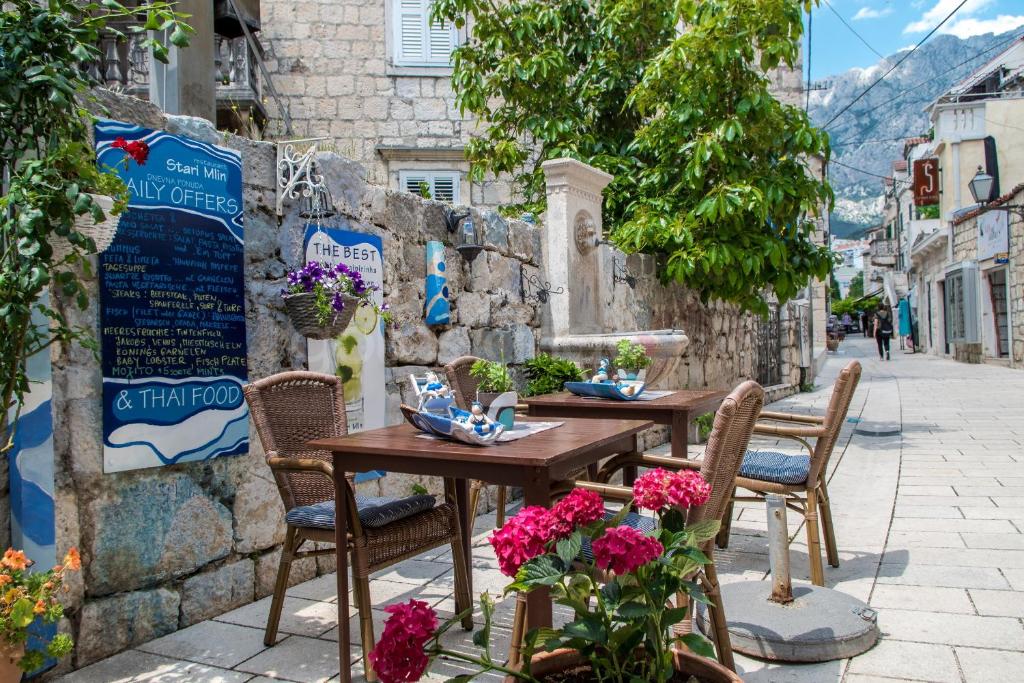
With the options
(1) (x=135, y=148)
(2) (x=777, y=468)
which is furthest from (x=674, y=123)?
(1) (x=135, y=148)

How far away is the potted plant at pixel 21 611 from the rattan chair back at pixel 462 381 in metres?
1.80

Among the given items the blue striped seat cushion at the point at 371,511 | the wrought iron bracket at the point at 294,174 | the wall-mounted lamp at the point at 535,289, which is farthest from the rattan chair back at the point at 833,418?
the wall-mounted lamp at the point at 535,289

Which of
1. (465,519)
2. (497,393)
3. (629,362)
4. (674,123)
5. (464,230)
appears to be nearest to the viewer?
(497,393)

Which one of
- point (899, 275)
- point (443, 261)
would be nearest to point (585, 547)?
point (443, 261)

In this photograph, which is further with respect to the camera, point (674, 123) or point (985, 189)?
point (985, 189)

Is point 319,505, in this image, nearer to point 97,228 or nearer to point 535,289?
point 97,228

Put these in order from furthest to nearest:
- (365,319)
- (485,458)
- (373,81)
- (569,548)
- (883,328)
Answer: (883,328), (373,81), (365,319), (485,458), (569,548)

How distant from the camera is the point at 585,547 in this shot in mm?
2250

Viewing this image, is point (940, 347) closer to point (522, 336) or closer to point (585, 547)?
point (522, 336)

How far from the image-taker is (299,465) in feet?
8.48

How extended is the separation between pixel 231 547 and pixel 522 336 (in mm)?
2750

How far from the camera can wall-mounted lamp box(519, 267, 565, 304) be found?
5500mm

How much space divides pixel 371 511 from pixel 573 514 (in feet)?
4.40

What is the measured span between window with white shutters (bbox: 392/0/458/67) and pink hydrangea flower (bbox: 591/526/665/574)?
31.0ft
